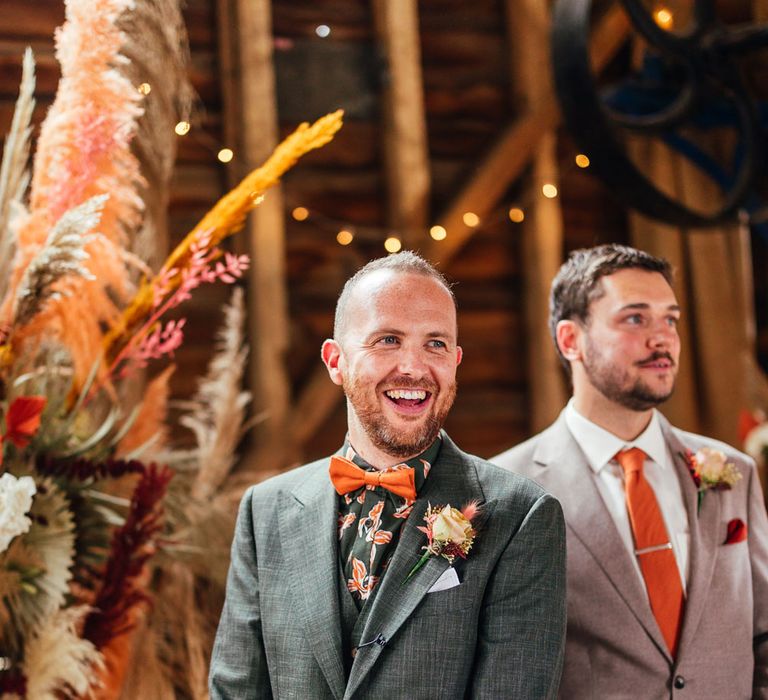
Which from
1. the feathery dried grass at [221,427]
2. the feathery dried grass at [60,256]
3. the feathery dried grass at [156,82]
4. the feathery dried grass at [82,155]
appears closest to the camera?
the feathery dried grass at [60,256]

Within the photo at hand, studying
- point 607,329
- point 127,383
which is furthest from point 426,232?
point 607,329

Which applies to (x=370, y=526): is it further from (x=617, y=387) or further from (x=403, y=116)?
(x=403, y=116)

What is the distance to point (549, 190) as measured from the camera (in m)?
3.34

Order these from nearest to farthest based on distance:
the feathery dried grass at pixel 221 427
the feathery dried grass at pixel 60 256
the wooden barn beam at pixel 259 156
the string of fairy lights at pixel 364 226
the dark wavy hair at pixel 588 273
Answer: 1. the feathery dried grass at pixel 60 256
2. the dark wavy hair at pixel 588 273
3. the feathery dried grass at pixel 221 427
4. the wooden barn beam at pixel 259 156
5. the string of fairy lights at pixel 364 226

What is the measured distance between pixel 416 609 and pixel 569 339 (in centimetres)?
65

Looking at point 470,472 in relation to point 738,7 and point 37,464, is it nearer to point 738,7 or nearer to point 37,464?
point 37,464

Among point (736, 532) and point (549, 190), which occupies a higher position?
point (549, 190)

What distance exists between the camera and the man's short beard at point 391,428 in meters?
1.34

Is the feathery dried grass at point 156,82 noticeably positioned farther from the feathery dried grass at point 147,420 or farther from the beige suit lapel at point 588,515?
the beige suit lapel at point 588,515

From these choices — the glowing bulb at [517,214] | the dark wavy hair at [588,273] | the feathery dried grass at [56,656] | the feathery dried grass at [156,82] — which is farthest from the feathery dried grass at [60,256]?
the glowing bulb at [517,214]

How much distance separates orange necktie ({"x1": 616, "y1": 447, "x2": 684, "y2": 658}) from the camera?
5.16ft

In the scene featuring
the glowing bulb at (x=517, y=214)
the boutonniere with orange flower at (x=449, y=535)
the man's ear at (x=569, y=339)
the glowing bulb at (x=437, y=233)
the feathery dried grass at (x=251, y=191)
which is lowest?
the boutonniere with orange flower at (x=449, y=535)

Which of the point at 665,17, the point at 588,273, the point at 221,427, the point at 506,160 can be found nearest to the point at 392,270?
the point at 588,273

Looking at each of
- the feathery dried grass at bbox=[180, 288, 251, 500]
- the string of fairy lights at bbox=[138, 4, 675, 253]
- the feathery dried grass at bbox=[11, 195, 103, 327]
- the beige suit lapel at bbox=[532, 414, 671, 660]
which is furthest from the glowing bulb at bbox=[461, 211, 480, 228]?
the feathery dried grass at bbox=[11, 195, 103, 327]
